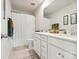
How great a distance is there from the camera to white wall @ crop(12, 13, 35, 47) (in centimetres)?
501

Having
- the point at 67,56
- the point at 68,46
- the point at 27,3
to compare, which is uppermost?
the point at 27,3

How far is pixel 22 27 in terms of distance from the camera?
5.20 m

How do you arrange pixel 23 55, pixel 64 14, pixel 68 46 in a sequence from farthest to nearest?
pixel 23 55 → pixel 64 14 → pixel 68 46

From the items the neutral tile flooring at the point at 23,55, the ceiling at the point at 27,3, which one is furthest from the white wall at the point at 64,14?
the neutral tile flooring at the point at 23,55

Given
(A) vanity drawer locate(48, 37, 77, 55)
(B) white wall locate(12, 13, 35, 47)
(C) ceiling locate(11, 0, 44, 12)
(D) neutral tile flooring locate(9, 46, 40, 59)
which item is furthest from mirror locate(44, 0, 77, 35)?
(B) white wall locate(12, 13, 35, 47)

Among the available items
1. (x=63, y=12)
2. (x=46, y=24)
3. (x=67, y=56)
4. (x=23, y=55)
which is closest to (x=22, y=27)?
(x=46, y=24)

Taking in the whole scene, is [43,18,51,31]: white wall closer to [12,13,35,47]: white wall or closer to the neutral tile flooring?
the neutral tile flooring

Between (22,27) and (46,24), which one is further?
(22,27)

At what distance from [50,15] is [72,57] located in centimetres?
231

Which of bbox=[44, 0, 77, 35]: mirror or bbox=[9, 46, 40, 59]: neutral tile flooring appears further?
bbox=[9, 46, 40, 59]: neutral tile flooring

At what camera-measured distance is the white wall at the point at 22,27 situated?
16.5 feet

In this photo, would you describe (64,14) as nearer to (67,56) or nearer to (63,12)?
(63,12)

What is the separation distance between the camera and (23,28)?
523cm

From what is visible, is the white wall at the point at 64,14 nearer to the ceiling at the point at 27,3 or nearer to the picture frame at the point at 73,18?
the picture frame at the point at 73,18
